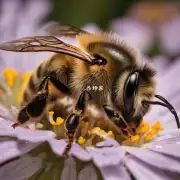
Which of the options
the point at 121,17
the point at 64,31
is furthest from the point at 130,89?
the point at 121,17

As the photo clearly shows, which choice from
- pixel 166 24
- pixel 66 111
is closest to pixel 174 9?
pixel 166 24

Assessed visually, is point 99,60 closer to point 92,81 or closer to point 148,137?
point 92,81

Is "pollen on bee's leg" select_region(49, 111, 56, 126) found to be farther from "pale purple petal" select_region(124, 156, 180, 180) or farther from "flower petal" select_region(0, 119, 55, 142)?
"pale purple petal" select_region(124, 156, 180, 180)

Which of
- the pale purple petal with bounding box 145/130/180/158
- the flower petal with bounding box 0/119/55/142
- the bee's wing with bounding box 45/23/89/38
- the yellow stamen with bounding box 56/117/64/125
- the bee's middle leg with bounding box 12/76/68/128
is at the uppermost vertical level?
the bee's wing with bounding box 45/23/89/38

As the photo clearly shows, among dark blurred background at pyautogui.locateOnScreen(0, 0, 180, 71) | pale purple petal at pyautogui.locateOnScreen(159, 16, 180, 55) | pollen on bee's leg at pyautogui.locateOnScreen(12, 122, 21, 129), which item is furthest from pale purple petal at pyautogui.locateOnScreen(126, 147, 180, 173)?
pale purple petal at pyautogui.locateOnScreen(159, 16, 180, 55)

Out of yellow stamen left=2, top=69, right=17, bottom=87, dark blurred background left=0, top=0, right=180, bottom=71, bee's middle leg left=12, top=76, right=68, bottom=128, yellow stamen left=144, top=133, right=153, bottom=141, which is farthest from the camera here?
dark blurred background left=0, top=0, right=180, bottom=71

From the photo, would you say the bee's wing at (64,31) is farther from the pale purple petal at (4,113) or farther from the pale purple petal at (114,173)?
the pale purple petal at (114,173)

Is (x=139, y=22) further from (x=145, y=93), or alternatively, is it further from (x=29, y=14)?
(x=145, y=93)
